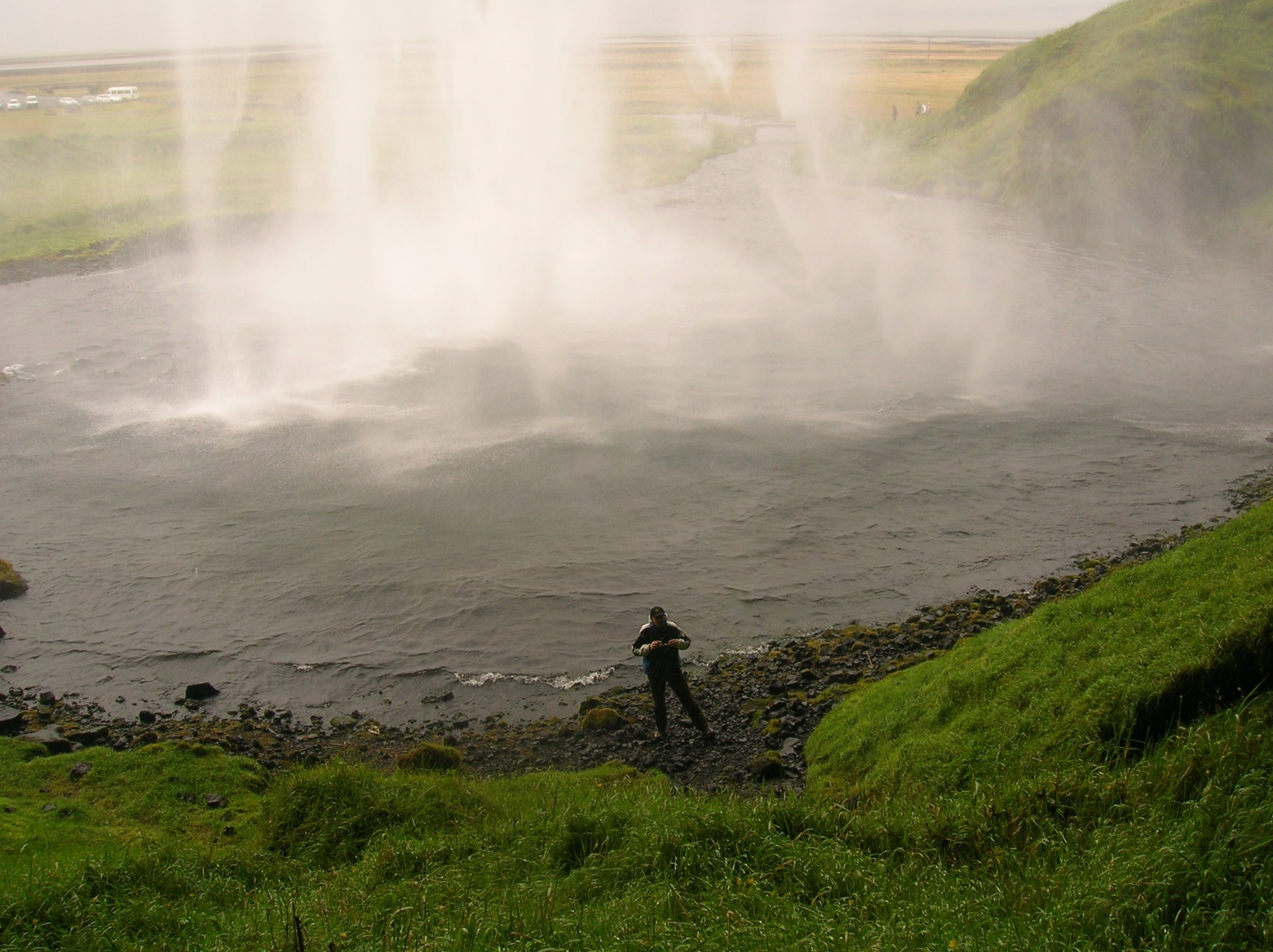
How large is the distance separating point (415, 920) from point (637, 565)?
13.1 metres

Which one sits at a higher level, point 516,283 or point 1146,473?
point 516,283

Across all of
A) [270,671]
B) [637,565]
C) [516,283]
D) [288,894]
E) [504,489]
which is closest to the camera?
[288,894]

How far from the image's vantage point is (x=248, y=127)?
77.6 m

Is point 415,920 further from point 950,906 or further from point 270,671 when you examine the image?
point 270,671

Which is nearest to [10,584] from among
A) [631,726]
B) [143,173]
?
[631,726]

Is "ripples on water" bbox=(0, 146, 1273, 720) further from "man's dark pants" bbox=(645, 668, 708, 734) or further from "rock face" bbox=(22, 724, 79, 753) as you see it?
"man's dark pants" bbox=(645, 668, 708, 734)

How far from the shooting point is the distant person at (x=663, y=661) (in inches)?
569

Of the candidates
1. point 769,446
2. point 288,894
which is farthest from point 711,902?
point 769,446

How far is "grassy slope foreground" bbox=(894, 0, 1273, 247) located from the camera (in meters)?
49.5

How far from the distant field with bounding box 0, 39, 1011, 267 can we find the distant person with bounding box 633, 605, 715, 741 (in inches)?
1771

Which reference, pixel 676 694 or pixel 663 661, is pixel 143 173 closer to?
pixel 676 694

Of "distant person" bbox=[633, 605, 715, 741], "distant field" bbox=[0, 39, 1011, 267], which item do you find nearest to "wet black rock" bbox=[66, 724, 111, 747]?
"distant person" bbox=[633, 605, 715, 741]

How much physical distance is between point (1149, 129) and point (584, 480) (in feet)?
140

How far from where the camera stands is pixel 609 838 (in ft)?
33.4
